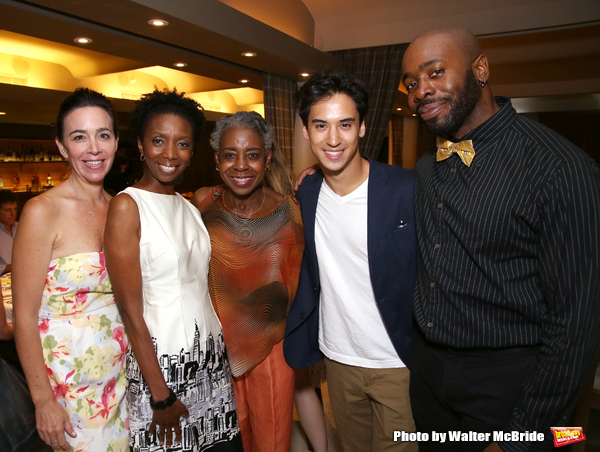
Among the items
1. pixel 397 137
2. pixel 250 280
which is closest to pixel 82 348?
pixel 250 280

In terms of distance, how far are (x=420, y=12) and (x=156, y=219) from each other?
16.4ft

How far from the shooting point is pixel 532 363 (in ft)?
4.36

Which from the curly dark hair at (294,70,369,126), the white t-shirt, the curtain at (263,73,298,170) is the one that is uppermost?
the curtain at (263,73,298,170)

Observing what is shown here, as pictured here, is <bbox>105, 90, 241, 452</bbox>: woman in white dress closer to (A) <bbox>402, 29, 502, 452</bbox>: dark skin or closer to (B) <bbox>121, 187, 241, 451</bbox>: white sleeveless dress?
(B) <bbox>121, 187, 241, 451</bbox>: white sleeveless dress

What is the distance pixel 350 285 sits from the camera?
1.76 m

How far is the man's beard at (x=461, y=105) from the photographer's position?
4.56ft

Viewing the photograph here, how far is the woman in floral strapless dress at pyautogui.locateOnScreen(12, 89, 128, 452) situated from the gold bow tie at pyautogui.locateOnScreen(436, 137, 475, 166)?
1.21 m

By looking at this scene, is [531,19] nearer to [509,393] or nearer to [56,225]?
[509,393]

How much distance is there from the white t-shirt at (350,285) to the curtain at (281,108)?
13.7ft

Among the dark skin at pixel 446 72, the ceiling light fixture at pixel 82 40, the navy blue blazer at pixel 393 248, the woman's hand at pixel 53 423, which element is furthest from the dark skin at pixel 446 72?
the ceiling light fixture at pixel 82 40

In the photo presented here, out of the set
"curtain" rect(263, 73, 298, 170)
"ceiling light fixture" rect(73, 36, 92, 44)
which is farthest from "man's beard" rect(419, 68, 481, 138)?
"curtain" rect(263, 73, 298, 170)

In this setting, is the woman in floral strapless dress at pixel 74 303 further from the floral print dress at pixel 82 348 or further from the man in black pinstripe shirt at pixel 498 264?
the man in black pinstripe shirt at pixel 498 264

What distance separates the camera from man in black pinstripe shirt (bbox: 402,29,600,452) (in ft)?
3.88

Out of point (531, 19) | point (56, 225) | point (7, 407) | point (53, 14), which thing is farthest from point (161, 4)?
point (531, 19)
